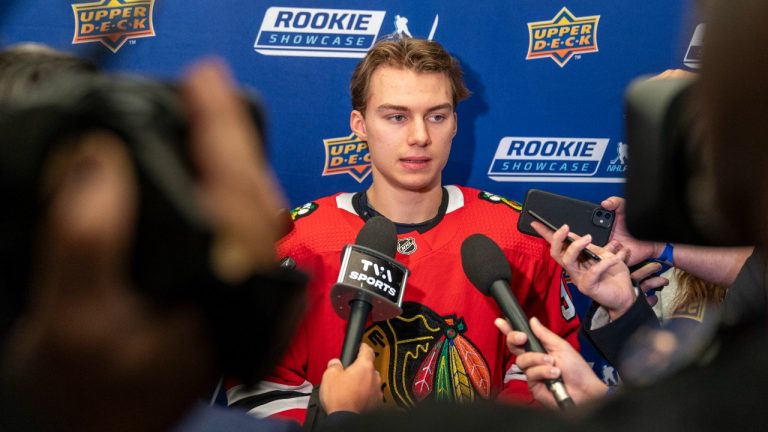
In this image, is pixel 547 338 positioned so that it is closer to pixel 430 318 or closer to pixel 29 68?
pixel 430 318

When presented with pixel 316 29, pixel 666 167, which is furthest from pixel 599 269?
pixel 316 29

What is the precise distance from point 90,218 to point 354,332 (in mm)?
813

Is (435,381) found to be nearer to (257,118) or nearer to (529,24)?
(529,24)

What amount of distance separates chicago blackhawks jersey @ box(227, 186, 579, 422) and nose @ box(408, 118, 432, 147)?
234 mm

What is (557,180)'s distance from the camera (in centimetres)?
233

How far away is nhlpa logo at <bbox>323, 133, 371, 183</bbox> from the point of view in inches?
89.7

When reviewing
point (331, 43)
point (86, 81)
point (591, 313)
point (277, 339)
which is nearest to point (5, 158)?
point (86, 81)

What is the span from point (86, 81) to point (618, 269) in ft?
4.31

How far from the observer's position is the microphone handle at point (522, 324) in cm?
108

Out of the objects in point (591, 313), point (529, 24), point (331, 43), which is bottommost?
point (591, 313)

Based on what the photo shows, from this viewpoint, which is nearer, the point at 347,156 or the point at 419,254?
the point at 419,254

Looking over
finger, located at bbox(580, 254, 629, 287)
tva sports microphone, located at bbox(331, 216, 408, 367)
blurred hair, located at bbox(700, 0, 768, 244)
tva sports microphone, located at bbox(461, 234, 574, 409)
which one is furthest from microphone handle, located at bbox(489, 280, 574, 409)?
blurred hair, located at bbox(700, 0, 768, 244)

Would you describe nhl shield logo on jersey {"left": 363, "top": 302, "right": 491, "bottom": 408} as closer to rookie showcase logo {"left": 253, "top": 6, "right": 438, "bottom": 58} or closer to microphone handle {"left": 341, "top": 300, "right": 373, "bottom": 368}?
microphone handle {"left": 341, "top": 300, "right": 373, "bottom": 368}

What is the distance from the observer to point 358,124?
6.94 feet
